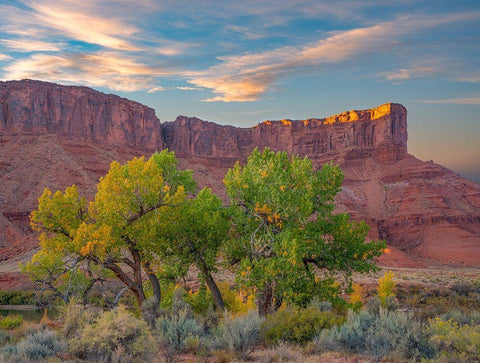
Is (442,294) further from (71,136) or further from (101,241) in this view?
(71,136)

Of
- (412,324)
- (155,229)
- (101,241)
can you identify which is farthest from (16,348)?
(412,324)

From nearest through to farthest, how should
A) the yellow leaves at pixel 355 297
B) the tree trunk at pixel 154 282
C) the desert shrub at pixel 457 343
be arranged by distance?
the desert shrub at pixel 457 343, the tree trunk at pixel 154 282, the yellow leaves at pixel 355 297

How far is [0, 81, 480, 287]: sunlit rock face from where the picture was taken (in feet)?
259

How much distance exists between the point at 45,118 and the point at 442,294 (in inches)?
3628

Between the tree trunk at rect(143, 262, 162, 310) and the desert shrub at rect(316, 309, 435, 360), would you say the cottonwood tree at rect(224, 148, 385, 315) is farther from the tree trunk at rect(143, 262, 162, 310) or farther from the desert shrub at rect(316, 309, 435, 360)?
the tree trunk at rect(143, 262, 162, 310)

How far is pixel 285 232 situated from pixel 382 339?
4553 millimetres

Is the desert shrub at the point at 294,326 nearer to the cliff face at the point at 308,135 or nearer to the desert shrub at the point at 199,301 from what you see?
the desert shrub at the point at 199,301

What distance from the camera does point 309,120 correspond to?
5463 inches

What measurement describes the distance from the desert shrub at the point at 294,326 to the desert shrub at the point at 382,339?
0.41m

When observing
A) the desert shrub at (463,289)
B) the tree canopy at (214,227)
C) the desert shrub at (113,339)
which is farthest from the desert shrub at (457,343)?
the desert shrub at (463,289)

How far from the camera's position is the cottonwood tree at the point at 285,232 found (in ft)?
43.5

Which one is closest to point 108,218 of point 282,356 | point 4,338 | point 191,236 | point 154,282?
point 191,236

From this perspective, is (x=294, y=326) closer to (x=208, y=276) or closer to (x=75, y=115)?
(x=208, y=276)

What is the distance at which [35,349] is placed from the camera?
8641 mm
